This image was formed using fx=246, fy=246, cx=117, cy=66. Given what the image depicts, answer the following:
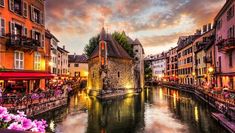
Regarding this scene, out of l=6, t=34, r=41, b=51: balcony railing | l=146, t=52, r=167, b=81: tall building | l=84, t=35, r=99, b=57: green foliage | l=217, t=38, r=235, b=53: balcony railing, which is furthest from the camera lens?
l=146, t=52, r=167, b=81: tall building

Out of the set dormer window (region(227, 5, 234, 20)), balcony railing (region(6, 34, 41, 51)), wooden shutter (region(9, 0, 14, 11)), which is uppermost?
dormer window (region(227, 5, 234, 20))

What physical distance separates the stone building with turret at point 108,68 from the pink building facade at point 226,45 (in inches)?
770

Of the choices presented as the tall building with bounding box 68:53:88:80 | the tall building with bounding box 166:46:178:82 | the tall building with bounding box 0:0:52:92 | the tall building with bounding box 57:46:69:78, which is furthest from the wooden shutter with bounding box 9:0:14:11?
the tall building with bounding box 166:46:178:82

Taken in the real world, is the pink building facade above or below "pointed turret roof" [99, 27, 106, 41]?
below

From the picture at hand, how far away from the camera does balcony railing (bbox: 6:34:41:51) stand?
2380cm

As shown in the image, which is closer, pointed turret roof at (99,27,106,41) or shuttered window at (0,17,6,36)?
shuttered window at (0,17,6,36)

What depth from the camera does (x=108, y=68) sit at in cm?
4859

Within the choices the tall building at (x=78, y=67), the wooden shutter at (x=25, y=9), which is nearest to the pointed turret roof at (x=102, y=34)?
the wooden shutter at (x=25, y=9)

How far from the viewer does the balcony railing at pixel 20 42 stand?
78.1ft

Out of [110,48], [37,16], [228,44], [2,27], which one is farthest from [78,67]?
[2,27]

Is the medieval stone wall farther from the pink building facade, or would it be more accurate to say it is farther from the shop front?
the pink building facade

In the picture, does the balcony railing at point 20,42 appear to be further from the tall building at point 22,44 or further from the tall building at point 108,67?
the tall building at point 108,67

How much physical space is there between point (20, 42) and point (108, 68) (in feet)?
83.1

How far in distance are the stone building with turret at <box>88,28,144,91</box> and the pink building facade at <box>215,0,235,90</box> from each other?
64.2ft
